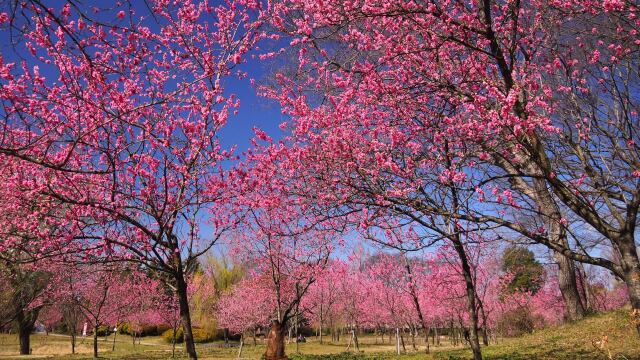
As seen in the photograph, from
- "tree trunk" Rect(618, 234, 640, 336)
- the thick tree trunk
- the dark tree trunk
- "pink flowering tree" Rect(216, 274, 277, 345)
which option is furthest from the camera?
"pink flowering tree" Rect(216, 274, 277, 345)

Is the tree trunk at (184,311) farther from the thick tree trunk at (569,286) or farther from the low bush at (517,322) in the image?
the low bush at (517,322)

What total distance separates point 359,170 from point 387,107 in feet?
4.51

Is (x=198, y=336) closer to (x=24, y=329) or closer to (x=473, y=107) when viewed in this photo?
(x=24, y=329)

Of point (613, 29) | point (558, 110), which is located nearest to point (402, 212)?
point (558, 110)

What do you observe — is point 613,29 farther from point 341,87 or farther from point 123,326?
point 123,326

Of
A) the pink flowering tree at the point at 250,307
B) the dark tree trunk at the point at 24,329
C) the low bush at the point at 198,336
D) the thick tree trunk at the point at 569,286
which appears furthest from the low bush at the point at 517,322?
the dark tree trunk at the point at 24,329

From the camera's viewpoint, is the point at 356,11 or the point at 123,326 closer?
the point at 356,11

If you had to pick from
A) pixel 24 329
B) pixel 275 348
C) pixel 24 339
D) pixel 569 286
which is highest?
pixel 569 286

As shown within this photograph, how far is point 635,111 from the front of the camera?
723 centimetres

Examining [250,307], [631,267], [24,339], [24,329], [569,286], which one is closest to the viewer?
[631,267]

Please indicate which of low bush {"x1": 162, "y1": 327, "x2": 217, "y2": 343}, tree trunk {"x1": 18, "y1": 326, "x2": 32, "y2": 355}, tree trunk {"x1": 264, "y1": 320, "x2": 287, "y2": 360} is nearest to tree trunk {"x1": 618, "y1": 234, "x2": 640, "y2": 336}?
tree trunk {"x1": 264, "y1": 320, "x2": 287, "y2": 360}

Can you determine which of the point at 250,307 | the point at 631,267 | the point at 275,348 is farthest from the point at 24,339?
the point at 631,267

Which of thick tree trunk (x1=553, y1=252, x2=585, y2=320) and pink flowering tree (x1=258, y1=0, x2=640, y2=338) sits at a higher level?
pink flowering tree (x1=258, y1=0, x2=640, y2=338)

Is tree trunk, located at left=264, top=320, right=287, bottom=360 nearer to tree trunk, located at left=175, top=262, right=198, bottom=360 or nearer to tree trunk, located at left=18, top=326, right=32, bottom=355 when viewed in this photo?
tree trunk, located at left=175, top=262, right=198, bottom=360
